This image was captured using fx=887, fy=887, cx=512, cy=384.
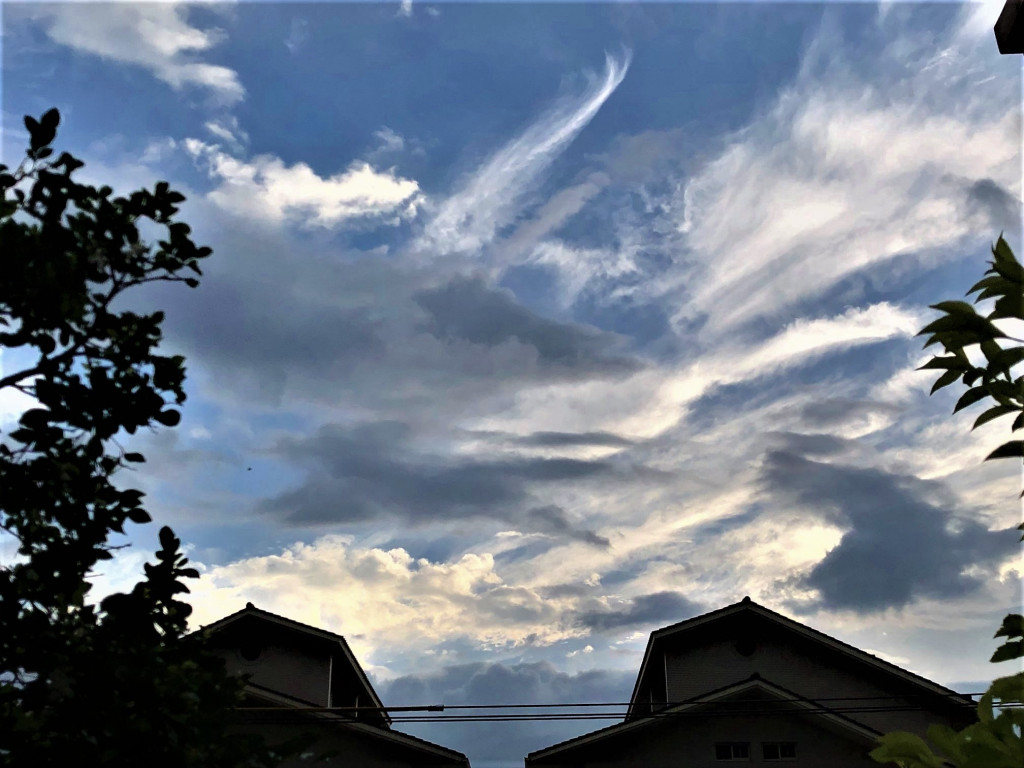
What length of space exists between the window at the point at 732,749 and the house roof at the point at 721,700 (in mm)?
1384

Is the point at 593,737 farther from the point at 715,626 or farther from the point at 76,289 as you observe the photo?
the point at 76,289

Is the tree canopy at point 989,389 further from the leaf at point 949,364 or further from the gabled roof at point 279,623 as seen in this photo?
the gabled roof at point 279,623

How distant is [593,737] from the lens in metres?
26.2

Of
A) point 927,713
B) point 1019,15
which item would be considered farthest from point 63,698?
point 927,713

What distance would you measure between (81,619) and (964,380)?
606 centimetres

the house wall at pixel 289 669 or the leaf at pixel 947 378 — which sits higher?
the house wall at pixel 289 669

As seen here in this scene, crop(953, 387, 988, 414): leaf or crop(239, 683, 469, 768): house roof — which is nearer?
crop(953, 387, 988, 414): leaf

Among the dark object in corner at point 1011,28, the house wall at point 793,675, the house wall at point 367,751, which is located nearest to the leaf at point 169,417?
the dark object in corner at point 1011,28

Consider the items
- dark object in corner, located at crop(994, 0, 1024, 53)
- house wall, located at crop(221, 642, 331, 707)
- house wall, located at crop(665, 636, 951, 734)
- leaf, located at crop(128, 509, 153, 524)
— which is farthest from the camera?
house wall, located at crop(665, 636, 951, 734)

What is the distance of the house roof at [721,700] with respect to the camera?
25984 millimetres

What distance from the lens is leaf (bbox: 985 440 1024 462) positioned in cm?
386

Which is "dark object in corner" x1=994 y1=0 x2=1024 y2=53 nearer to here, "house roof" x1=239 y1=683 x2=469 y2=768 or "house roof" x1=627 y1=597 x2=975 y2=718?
"house roof" x1=239 y1=683 x2=469 y2=768

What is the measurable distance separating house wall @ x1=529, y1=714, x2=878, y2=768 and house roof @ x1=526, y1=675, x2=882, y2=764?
0.32 meters

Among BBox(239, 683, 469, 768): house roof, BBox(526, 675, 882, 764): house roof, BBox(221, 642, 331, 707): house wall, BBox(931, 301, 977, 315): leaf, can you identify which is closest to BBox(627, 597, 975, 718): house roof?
BBox(526, 675, 882, 764): house roof
